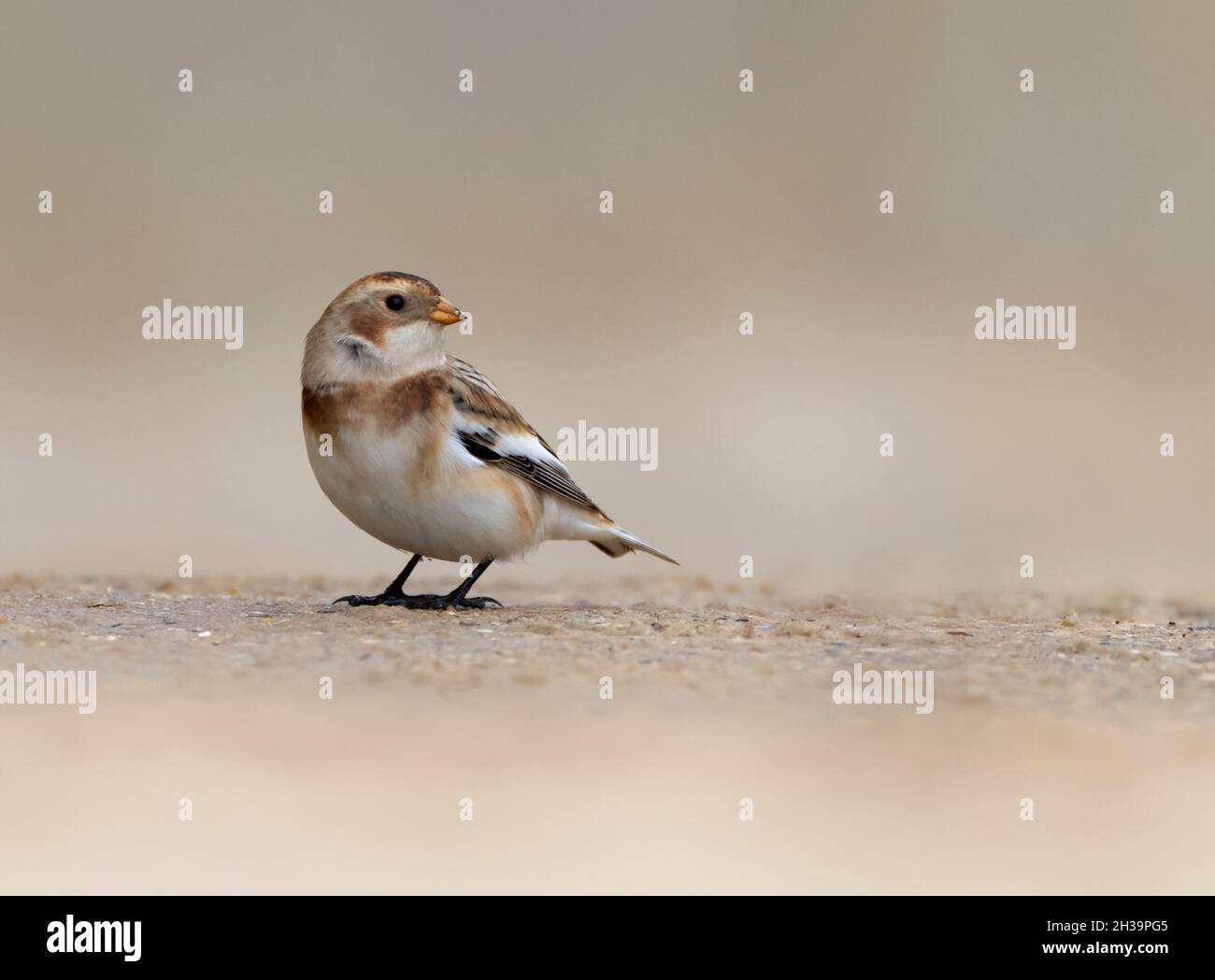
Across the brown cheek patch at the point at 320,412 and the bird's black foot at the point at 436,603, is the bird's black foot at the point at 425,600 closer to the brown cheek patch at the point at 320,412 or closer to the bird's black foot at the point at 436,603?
the bird's black foot at the point at 436,603

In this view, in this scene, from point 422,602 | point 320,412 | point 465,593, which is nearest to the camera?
point 320,412

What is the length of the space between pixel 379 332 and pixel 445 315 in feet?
1.27

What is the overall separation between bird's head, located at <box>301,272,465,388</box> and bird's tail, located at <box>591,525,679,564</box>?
1646 mm

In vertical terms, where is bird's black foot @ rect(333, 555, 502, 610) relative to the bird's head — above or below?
below

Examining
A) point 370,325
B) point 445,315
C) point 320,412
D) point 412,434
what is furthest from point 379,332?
point 412,434

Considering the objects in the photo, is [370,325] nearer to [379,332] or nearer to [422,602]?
[379,332]

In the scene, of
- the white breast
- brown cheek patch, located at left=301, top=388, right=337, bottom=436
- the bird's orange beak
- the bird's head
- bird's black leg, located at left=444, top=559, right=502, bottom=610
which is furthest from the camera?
bird's black leg, located at left=444, top=559, right=502, bottom=610

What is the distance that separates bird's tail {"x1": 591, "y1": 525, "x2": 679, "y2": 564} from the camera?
1082 cm

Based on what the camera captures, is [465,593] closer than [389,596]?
Yes

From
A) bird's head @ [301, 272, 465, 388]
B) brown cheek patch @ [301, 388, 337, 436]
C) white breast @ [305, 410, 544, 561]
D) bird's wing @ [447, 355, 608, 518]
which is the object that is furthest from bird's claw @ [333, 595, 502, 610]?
bird's head @ [301, 272, 465, 388]

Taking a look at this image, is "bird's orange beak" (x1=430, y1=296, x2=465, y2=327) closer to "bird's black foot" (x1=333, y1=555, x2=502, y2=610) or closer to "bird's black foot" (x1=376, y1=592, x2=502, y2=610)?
"bird's black foot" (x1=333, y1=555, x2=502, y2=610)

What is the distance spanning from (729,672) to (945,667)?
1.22 meters

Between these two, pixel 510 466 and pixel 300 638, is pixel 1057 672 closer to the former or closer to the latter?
pixel 510 466

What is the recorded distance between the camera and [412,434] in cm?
957
